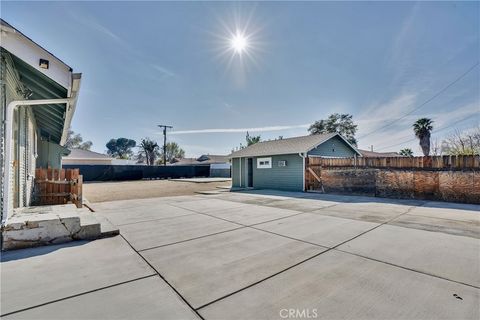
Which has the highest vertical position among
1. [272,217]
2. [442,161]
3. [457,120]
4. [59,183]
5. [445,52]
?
[445,52]

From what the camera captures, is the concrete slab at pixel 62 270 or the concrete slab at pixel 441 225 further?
the concrete slab at pixel 441 225

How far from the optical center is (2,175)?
133 inches

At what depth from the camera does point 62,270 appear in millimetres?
2584

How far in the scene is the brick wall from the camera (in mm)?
7535

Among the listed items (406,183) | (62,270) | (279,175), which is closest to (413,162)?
(406,183)

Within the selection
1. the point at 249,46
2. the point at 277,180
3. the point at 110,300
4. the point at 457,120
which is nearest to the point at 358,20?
the point at 249,46

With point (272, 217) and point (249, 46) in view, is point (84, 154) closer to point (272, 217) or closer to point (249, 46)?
point (249, 46)

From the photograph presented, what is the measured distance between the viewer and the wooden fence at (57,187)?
661cm

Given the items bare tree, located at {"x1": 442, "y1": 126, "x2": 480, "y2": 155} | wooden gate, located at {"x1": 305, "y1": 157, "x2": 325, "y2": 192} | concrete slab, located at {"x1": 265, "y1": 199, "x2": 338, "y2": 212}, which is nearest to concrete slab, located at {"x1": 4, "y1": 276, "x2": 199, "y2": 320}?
concrete slab, located at {"x1": 265, "y1": 199, "x2": 338, "y2": 212}

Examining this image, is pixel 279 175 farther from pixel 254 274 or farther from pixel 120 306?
pixel 120 306

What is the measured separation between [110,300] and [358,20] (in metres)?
11.4

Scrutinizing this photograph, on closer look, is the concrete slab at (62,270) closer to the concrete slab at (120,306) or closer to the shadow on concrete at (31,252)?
the shadow on concrete at (31,252)

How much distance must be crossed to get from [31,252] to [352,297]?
13.7 feet

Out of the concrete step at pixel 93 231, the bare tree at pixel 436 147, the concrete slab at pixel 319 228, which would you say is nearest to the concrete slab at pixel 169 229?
the concrete step at pixel 93 231
